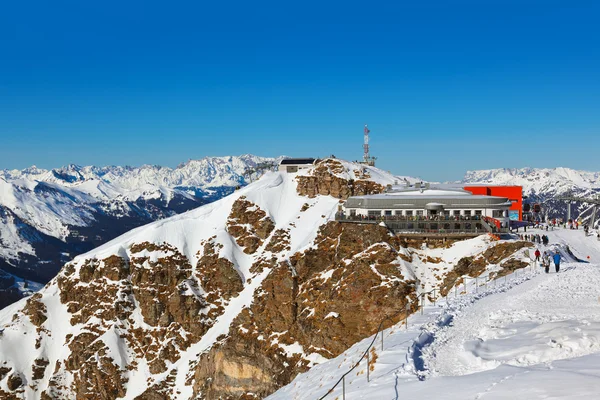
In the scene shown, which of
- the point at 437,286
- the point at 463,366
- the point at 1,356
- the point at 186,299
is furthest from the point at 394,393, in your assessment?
the point at 1,356

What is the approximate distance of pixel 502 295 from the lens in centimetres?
3769

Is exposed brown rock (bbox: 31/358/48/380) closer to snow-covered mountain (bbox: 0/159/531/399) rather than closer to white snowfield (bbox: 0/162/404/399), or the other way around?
snow-covered mountain (bbox: 0/159/531/399)

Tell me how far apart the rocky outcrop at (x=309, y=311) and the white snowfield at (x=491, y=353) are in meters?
35.1

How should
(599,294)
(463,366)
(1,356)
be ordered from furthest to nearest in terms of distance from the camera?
(1,356) → (599,294) → (463,366)

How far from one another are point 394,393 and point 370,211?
76.4m

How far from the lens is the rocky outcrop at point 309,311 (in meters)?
73.8

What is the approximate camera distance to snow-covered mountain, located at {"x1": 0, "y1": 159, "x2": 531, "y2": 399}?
7688 centimetres

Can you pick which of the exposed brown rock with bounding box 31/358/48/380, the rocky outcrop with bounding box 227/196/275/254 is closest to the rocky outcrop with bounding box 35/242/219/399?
the exposed brown rock with bounding box 31/358/48/380

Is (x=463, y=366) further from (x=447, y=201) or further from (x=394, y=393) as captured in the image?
(x=447, y=201)

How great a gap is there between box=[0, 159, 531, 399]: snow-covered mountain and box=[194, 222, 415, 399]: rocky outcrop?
0.76ft

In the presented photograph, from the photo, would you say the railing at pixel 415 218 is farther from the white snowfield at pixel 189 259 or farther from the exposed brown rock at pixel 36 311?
the exposed brown rock at pixel 36 311

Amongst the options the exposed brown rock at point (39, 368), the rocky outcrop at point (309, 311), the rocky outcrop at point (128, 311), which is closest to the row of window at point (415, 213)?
the rocky outcrop at point (309, 311)

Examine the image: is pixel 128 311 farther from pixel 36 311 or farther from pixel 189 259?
pixel 36 311

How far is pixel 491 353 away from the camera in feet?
79.1
